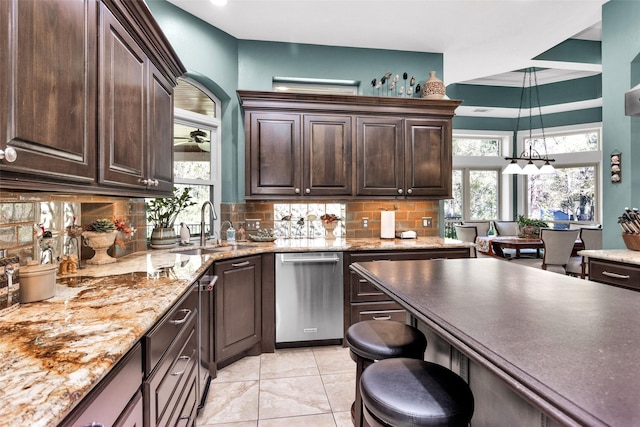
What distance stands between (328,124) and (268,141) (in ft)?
2.14

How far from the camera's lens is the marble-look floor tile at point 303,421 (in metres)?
2.08

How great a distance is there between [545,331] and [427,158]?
3.02 m

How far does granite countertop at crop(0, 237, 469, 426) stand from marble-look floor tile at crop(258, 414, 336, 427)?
1044 mm

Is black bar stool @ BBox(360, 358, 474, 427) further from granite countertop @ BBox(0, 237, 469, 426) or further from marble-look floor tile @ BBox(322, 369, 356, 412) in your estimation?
marble-look floor tile @ BBox(322, 369, 356, 412)

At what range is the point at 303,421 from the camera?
6.94 ft

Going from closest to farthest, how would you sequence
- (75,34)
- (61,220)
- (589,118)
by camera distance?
(75,34), (61,220), (589,118)

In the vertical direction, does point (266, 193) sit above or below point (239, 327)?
above

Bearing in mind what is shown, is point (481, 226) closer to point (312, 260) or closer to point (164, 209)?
point (312, 260)

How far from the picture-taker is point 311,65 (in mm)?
3861

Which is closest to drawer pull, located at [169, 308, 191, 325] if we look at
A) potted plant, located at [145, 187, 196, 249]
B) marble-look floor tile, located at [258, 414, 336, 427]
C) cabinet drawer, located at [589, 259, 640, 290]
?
marble-look floor tile, located at [258, 414, 336, 427]

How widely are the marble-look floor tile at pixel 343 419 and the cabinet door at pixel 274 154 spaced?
2008 mm

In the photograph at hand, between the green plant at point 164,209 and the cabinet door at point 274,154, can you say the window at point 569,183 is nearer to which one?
the cabinet door at point 274,154

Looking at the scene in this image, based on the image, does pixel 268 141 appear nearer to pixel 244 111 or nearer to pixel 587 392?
pixel 244 111

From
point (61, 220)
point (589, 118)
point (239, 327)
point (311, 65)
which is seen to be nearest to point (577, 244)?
point (589, 118)
